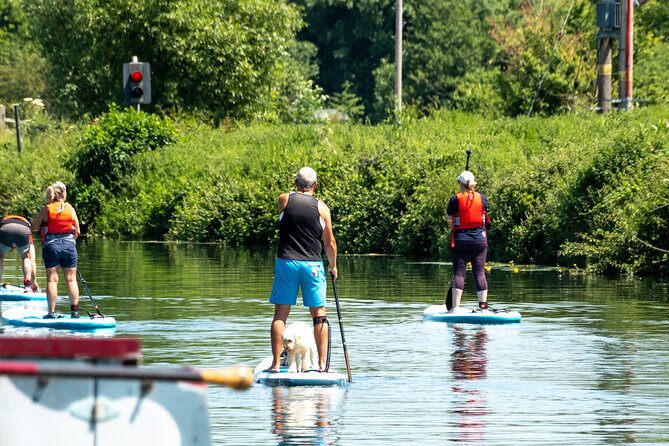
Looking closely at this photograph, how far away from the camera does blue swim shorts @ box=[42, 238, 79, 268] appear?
60.5 feet

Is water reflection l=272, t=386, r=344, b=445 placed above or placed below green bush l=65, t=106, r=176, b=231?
below

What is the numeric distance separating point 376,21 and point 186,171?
4415 centimetres

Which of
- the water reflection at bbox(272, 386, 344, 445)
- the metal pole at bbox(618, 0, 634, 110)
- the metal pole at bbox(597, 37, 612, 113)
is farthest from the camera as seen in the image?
the metal pole at bbox(597, 37, 612, 113)

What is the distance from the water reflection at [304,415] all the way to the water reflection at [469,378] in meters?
0.96

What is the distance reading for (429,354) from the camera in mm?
16172

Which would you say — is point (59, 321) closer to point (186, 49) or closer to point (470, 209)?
point (470, 209)

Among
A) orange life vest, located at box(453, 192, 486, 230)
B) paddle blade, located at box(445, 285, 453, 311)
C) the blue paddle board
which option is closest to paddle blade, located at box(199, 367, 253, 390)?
the blue paddle board

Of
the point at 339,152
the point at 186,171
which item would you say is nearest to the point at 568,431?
the point at 339,152

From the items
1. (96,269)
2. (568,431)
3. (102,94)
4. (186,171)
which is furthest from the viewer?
(102,94)

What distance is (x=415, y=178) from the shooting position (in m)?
33.1

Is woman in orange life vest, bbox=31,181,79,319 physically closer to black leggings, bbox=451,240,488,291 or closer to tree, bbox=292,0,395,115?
black leggings, bbox=451,240,488,291

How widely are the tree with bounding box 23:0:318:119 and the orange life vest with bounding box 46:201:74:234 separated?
92.6ft

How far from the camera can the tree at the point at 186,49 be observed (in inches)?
1837

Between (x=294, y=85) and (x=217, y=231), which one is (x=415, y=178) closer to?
(x=217, y=231)
